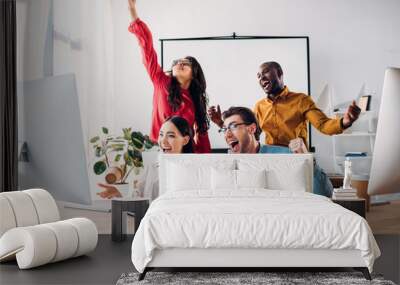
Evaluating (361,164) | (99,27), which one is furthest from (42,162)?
(361,164)

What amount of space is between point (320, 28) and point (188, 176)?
7.96 ft

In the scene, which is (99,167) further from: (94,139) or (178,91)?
(178,91)

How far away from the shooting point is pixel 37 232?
5152 mm

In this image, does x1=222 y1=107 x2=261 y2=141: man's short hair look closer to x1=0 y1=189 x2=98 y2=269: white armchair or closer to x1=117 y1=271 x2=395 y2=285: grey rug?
x1=0 y1=189 x2=98 y2=269: white armchair

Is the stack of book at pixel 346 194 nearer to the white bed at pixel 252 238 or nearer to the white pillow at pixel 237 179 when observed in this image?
the white pillow at pixel 237 179

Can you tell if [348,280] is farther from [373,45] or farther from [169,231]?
[373,45]

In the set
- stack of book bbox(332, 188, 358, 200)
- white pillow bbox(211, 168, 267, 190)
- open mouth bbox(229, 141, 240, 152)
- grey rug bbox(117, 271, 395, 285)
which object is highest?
open mouth bbox(229, 141, 240, 152)

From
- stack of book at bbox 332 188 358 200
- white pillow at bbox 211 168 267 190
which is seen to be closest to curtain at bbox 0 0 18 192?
white pillow at bbox 211 168 267 190

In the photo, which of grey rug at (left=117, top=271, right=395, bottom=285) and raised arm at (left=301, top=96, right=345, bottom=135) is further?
raised arm at (left=301, top=96, right=345, bottom=135)

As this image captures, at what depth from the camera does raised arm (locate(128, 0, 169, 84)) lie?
746 centimetres

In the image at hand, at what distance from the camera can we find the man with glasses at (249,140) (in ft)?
24.0

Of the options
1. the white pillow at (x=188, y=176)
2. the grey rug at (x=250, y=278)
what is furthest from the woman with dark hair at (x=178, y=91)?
the grey rug at (x=250, y=278)

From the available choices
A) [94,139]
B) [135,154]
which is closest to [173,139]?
[135,154]

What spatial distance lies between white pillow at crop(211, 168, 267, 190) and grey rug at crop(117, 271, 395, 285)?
161 cm
